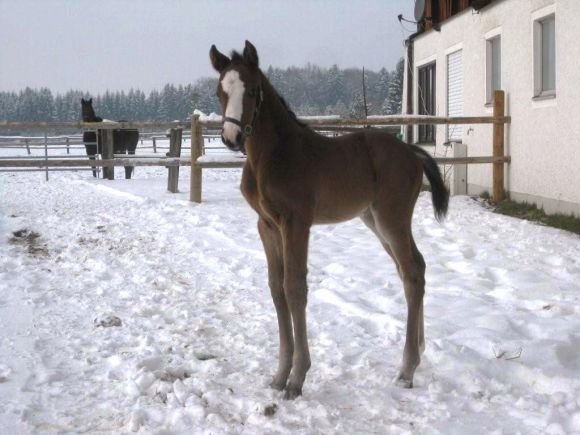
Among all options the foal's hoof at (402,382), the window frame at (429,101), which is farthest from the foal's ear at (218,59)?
the window frame at (429,101)

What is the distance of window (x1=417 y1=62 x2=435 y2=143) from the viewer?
1440 cm

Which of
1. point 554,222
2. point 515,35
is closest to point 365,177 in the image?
point 554,222

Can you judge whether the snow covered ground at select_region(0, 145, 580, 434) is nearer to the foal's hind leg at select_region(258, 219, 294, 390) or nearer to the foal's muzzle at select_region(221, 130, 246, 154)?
the foal's hind leg at select_region(258, 219, 294, 390)

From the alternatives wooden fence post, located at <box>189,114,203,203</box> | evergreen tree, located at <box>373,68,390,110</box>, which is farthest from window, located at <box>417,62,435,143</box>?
evergreen tree, located at <box>373,68,390,110</box>

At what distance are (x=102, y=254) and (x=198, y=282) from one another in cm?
169

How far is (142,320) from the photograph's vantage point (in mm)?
4383

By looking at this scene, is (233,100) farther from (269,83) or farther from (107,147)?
(107,147)

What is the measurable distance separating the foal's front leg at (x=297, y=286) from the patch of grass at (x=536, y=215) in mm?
5338

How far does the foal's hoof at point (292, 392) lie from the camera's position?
314 centimetres

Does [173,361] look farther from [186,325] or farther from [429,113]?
[429,113]

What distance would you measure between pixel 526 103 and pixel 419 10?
19.5 ft

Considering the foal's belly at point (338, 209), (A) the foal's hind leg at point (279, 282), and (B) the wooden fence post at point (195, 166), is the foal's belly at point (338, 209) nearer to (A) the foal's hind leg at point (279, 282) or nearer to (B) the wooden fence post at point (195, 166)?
(A) the foal's hind leg at point (279, 282)

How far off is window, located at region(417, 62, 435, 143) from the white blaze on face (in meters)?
11.7

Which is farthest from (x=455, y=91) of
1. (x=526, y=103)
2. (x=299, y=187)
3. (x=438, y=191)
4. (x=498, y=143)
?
(x=299, y=187)
